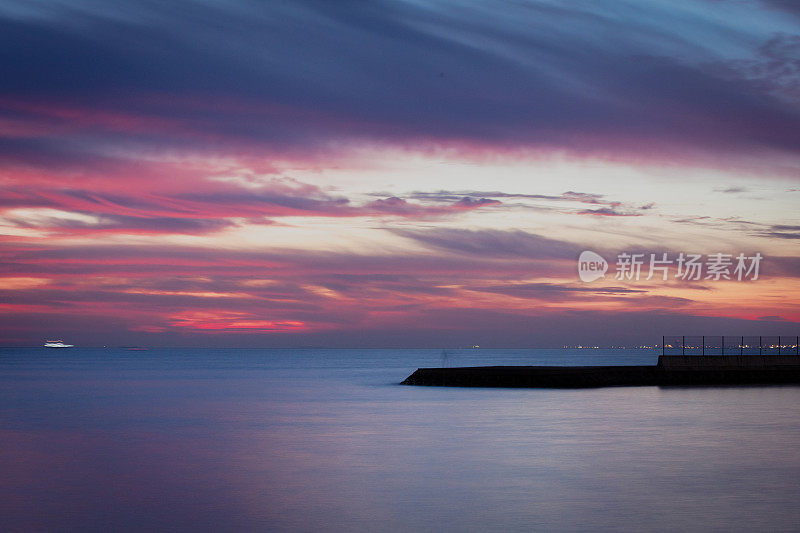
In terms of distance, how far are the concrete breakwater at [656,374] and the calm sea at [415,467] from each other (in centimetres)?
1002

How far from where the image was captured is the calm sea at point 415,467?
54.1 ft

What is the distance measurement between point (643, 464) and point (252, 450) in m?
12.1

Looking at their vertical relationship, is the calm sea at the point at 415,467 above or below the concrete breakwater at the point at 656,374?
below

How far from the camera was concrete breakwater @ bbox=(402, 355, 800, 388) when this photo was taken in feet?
177

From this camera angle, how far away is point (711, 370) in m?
55.8

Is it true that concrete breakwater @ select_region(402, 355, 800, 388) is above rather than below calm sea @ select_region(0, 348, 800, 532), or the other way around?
above

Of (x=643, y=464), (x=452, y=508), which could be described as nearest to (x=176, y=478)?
(x=452, y=508)

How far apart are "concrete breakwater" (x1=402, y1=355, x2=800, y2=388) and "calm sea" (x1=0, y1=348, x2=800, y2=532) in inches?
394

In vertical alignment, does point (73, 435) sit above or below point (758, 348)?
below

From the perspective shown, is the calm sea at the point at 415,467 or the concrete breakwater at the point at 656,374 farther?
the concrete breakwater at the point at 656,374

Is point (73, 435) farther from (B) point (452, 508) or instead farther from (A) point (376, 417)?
(B) point (452, 508)

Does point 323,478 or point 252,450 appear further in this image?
point 252,450

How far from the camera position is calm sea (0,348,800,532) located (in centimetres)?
1650

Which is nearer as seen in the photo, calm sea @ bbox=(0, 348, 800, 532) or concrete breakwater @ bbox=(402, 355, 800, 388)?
calm sea @ bbox=(0, 348, 800, 532)
